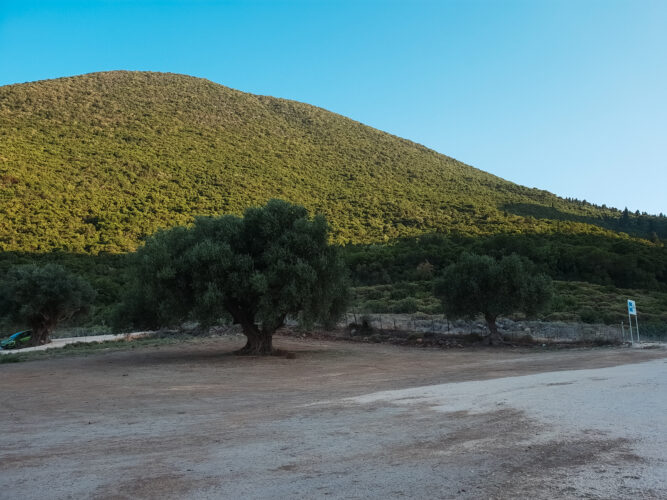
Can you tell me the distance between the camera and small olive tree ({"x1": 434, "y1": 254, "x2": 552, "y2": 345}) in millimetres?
32188

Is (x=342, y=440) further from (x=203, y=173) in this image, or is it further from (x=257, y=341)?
(x=203, y=173)

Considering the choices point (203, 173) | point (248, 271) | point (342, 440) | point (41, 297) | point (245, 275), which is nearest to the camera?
point (342, 440)

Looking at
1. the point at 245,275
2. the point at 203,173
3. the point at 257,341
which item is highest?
the point at 203,173

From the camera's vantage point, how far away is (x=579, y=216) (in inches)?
3570

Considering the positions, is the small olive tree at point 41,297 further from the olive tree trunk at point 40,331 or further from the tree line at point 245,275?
the tree line at point 245,275

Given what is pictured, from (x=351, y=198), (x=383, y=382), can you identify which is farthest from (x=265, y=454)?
(x=351, y=198)

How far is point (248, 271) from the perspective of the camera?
918 inches

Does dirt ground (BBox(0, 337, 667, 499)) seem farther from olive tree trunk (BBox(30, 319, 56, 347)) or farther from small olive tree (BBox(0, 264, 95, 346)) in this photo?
olive tree trunk (BBox(30, 319, 56, 347))

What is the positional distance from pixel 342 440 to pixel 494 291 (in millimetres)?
27097

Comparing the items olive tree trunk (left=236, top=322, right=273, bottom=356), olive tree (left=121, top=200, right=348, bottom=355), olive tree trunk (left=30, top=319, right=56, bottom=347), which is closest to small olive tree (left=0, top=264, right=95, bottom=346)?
olive tree trunk (left=30, top=319, right=56, bottom=347)

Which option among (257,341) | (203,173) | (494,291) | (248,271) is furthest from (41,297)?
(203,173)

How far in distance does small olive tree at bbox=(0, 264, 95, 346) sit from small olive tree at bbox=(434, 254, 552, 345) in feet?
79.4

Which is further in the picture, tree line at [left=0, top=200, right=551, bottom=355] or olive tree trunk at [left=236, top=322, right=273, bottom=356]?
olive tree trunk at [left=236, top=322, right=273, bottom=356]

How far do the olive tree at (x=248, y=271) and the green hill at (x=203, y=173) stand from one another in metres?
34.4
